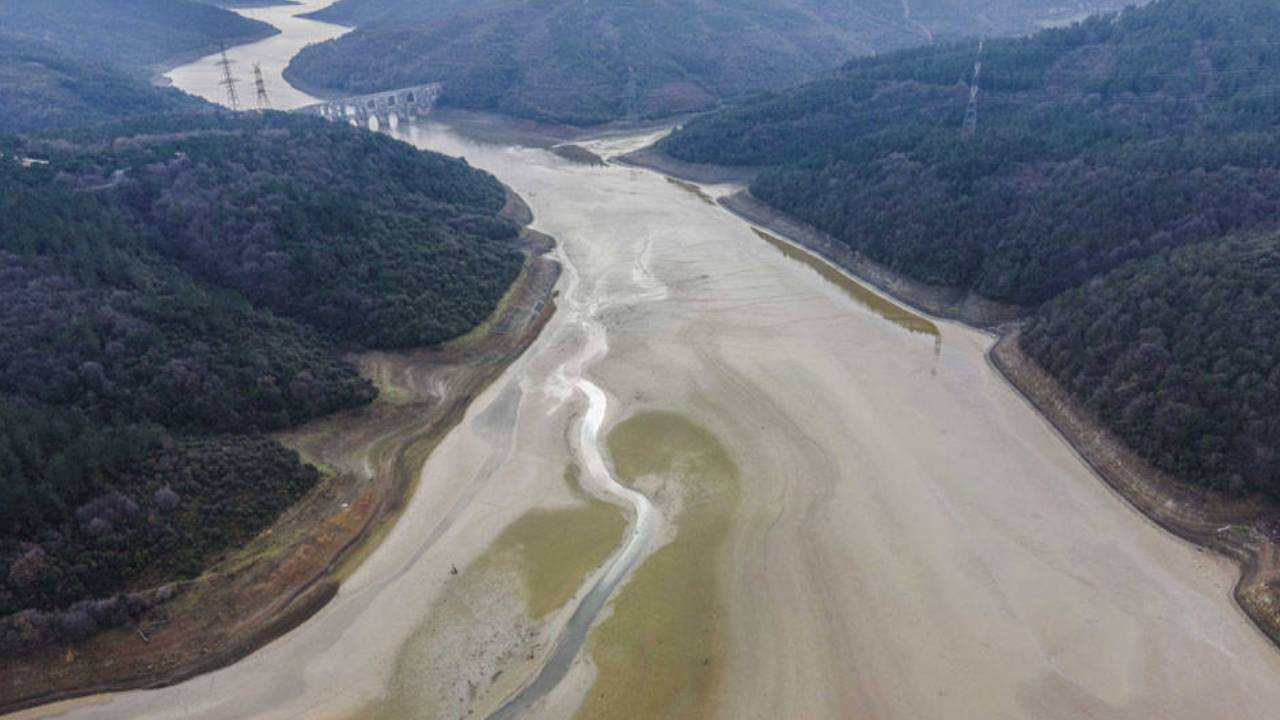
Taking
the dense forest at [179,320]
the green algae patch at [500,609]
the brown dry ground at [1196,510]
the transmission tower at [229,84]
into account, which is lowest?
the green algae patch at [500,609]

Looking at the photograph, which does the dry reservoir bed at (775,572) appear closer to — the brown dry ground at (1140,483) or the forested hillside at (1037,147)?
the brown dry ground at (1140,483)

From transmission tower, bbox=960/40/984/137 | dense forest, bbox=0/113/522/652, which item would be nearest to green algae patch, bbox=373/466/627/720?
dense forest, bbox=0/113/522/652

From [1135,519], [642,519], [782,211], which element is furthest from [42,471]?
[782,211]

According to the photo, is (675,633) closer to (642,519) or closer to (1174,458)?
(642,519)

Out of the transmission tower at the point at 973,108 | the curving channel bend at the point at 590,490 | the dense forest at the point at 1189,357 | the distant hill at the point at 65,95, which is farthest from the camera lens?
the distant hill at the point at 65,95

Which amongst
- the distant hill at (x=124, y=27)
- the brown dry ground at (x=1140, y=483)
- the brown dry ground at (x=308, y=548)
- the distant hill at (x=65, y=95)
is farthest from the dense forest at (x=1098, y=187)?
the distant hill at (x=124, y=27)

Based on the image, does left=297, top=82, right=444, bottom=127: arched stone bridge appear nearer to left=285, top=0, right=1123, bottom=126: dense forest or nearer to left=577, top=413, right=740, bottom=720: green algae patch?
left=285, top=0, right=1123, bottom=126: dense forest
